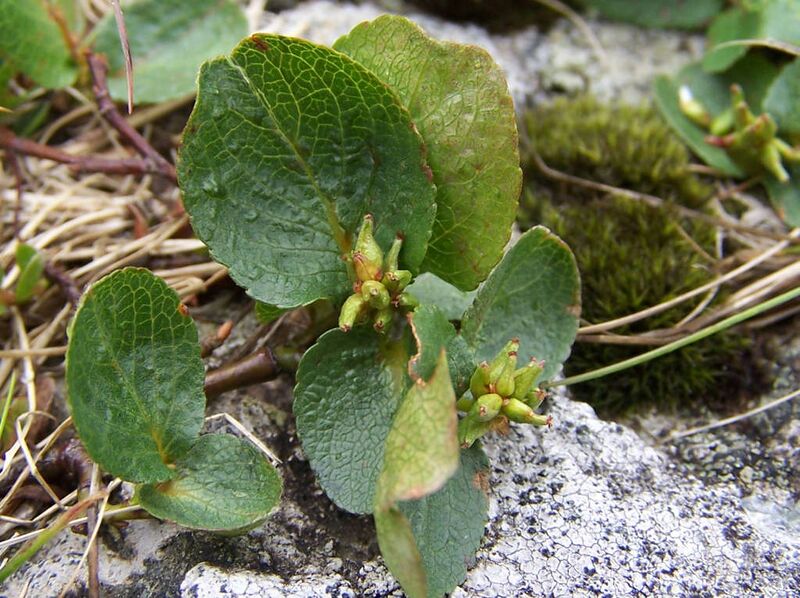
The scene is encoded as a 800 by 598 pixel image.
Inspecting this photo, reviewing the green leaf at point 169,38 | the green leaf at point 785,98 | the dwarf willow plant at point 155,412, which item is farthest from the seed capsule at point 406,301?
the green leaf at point 785,98

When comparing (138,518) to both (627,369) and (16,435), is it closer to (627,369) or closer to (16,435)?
(16,435)

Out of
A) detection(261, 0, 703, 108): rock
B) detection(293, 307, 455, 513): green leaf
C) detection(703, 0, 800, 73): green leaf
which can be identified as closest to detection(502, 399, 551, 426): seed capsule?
detection(293, 307, 455, 513): green leaf

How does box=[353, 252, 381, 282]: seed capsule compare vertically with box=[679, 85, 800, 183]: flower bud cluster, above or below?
above

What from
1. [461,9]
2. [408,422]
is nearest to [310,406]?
[408,422]

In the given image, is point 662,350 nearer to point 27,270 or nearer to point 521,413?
point 521,413

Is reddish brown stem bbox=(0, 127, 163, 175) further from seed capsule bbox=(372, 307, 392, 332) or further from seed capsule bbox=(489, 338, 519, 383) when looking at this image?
seed capsule bbox=(489, 338, 519, 383)

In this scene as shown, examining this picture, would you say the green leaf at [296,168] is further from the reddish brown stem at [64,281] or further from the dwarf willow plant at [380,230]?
the reddish brown stem at [64,281]

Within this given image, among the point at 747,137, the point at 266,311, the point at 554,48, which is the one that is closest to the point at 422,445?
the point at 266,311

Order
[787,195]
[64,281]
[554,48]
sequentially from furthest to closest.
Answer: [554,48] < [787,195] < [64,281]
